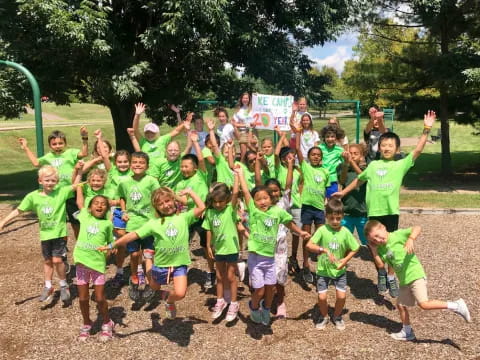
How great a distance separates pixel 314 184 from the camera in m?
5.75

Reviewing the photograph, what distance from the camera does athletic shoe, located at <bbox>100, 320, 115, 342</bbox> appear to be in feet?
14.5

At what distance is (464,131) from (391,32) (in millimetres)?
20464

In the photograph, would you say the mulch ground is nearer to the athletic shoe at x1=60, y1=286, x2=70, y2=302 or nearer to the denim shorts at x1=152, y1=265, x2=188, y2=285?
the athletic shoe at x1=60, y1=286, x2=70, y2=302

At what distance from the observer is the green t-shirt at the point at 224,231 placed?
472 centimetres

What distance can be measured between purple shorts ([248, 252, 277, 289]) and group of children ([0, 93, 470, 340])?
11mm

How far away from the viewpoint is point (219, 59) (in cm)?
1409

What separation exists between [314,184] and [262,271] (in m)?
1.69

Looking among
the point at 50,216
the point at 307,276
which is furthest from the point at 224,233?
the point at 50,216

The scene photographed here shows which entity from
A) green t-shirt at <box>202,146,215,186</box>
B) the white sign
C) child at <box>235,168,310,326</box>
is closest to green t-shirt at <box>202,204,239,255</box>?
child at <box>235,168,310,326</box>

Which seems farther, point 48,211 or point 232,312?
point 48,211

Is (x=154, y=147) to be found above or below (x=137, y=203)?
above

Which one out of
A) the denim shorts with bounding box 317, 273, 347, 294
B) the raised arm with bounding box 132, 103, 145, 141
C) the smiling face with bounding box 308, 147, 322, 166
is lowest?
the denim shorts with bounding box 317, 273, 347, 294

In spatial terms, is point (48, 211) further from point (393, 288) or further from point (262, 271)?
point (393, 288)

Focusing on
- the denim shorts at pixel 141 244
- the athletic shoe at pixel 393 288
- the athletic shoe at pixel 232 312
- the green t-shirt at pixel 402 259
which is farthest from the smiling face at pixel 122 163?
the athletic shoe at pixel 393 288
